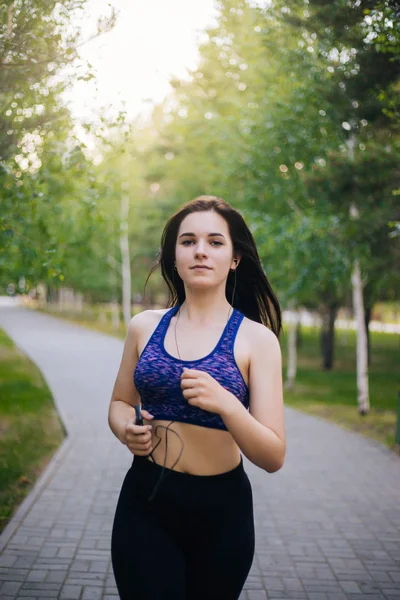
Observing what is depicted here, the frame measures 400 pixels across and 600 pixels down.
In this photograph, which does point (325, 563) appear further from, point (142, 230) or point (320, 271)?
point (142, 230)

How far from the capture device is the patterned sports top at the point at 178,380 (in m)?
2.39

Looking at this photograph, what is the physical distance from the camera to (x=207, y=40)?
19469 mm

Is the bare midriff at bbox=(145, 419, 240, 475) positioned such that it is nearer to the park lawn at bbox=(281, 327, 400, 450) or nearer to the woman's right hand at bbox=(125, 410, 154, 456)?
the woman's right hand at bbox=(125, 410, 154, 456)

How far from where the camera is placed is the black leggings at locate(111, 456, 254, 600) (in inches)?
92.0

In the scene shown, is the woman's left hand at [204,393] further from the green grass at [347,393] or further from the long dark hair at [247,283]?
the green grass at [347,393]

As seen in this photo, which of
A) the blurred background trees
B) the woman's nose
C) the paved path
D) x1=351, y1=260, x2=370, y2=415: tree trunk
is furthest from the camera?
x1=351, y1=260, x2=370, y2=415: tree trunk

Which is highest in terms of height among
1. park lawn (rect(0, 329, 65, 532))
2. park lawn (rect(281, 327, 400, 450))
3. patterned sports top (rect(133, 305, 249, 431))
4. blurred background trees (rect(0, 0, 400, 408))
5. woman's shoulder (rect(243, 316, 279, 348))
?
blurred background trees (rect(0, 0, 400, 408))

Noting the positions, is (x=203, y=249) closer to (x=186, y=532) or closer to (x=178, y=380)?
(x=178, y=380)

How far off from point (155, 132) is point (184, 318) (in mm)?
32581

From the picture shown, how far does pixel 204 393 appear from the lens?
2.13 metres

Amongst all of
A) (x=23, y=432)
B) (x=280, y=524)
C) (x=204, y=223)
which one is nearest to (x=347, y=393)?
(x=23, y=432)

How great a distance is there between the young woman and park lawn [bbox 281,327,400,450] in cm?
312

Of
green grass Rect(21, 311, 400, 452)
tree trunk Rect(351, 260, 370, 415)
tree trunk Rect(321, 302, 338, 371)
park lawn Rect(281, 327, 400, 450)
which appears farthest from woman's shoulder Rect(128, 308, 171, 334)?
tree trunk Rect(321, 302, 338, 371)

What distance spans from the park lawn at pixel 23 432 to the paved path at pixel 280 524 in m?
0.19
